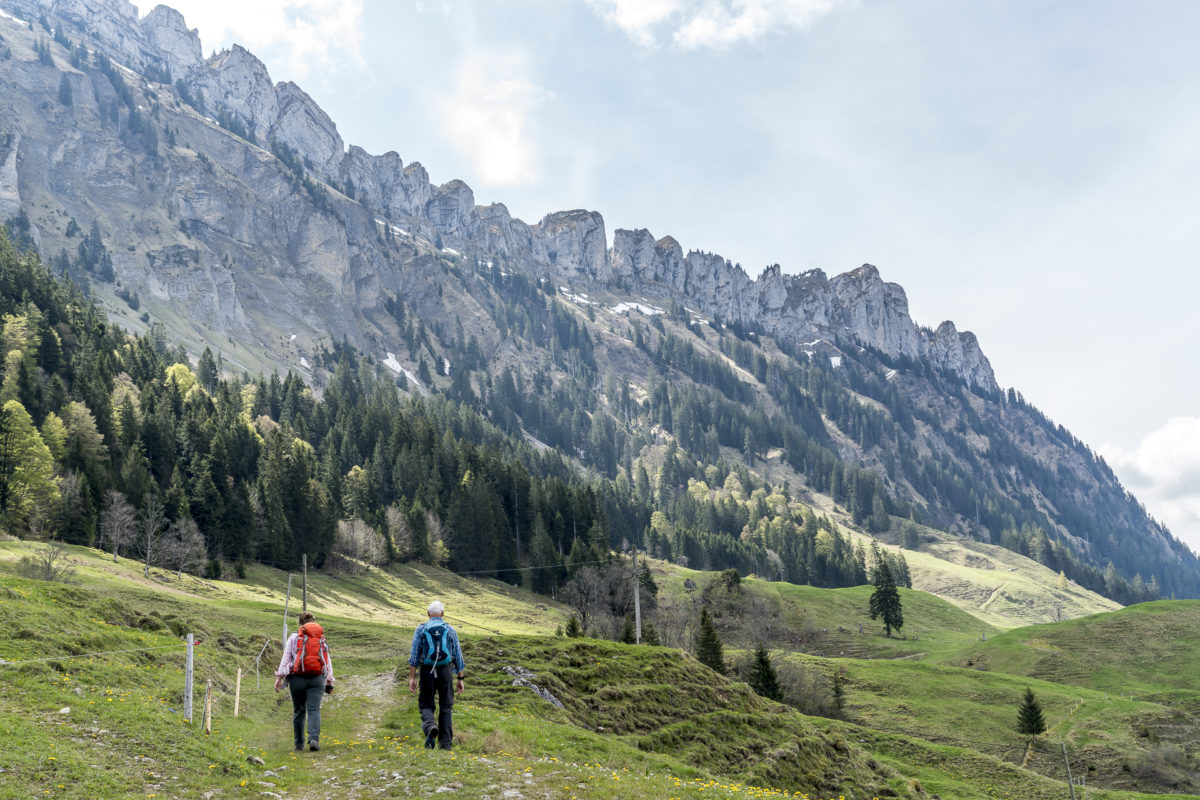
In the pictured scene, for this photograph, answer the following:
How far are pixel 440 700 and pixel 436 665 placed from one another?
3.27ft

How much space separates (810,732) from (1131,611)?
11310cm

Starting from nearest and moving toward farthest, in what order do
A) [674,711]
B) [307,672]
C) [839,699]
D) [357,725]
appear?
[307,672] → [357,725] → [674,711] → [839,699]

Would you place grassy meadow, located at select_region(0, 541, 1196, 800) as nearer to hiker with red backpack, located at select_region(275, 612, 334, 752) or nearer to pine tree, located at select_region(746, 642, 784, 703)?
hiker with red backpack, located at select_region(275, 612, 334, 752)

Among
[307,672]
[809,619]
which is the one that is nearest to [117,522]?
[307,672]

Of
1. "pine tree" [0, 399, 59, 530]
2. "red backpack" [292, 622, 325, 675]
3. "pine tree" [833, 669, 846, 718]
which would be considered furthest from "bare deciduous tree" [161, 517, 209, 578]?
"red backpack" [292, 622, 325, 675]

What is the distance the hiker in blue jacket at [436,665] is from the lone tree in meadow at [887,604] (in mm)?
131016

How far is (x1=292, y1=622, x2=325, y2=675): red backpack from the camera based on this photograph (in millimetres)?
16703

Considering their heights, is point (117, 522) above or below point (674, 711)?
above

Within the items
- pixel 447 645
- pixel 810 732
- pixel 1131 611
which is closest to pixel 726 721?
pixel 810 732

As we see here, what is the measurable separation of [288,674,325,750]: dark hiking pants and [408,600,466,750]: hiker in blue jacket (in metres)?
2.37

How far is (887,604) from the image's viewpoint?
13188 cm

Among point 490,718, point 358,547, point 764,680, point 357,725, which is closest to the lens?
point 357,725

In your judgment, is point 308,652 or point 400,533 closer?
point 308,652

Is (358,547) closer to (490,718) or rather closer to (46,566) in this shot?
(46,566)
